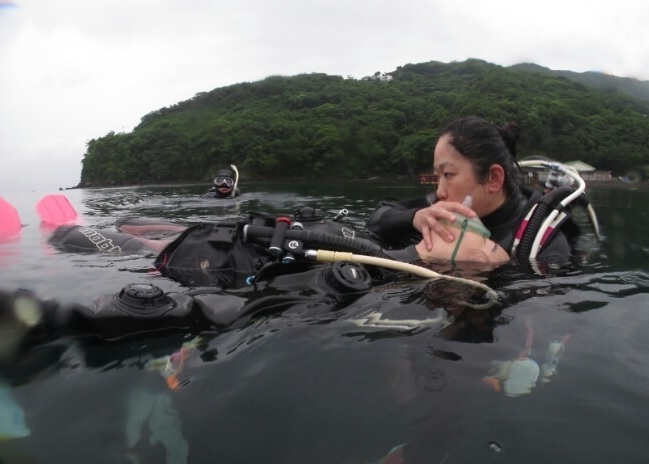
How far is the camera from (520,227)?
3.07 metres

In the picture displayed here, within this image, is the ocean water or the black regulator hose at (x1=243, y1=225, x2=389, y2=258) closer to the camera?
the ocean water

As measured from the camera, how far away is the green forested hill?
2389cm

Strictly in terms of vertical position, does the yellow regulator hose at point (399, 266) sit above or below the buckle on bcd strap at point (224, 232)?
below

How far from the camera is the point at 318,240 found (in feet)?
7.88

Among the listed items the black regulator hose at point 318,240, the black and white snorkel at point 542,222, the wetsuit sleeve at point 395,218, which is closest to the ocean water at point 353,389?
the black regulator hose at point 318,240

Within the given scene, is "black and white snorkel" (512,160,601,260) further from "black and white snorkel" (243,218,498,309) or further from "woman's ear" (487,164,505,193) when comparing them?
"black and white snorkel" (243,218,498,309)

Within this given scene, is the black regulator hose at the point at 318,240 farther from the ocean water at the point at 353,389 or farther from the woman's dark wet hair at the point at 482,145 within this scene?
the woman's dark wet hair at the point at 482,145

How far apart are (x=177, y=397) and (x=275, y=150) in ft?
117

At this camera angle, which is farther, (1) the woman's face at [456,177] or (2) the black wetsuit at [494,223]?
(2) the black wetsuit at [494,223]

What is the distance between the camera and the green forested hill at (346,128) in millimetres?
23891

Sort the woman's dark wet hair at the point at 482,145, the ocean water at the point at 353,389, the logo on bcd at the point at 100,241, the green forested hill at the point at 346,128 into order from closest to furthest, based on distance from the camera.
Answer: the ocean water at the point at 353,389 → the woman's dark wet hair at the point at 482,145 → the logo on bcd at the point at 100,241 → the green forested hill at the point at 346,128

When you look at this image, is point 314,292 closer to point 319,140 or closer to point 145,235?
point 145,235

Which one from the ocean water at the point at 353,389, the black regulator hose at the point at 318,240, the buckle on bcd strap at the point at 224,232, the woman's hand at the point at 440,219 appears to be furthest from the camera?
the buckle on bcd strap at the point at 224,232

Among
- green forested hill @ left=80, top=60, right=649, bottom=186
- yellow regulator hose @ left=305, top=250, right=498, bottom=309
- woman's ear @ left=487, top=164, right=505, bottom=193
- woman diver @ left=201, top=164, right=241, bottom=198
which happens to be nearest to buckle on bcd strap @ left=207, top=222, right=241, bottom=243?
yellow regulator hose @ left=305, top=250, right=498, bottom=309
